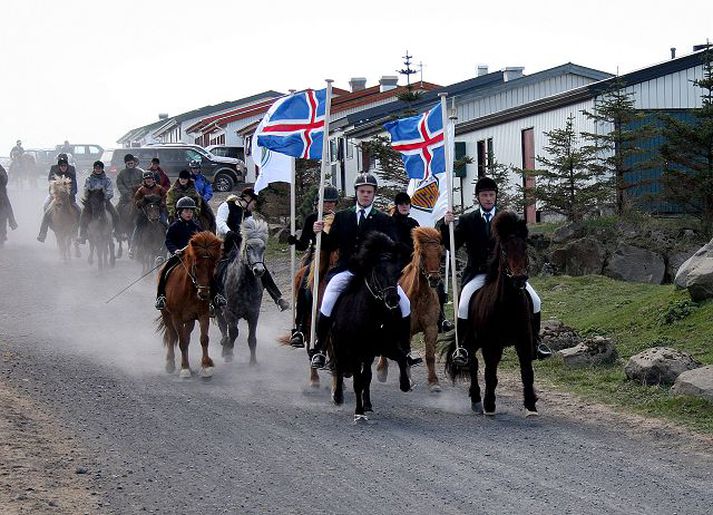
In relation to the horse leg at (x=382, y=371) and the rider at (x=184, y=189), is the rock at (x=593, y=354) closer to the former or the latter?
the horse leg at (x=382, y=371)

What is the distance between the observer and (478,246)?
1308 cm

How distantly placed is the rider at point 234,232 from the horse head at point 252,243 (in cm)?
25

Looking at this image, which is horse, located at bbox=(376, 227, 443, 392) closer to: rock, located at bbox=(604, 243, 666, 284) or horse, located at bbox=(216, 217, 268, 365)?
horse, located at bbox=(216, 217, 268, 365)

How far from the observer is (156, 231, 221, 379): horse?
15562 mm

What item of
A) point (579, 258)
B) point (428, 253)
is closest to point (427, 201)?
point (428, 253)

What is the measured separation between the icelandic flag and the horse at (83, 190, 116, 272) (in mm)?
14692

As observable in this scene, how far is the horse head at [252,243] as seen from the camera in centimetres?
1711

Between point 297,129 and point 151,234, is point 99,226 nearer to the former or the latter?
point 151,234

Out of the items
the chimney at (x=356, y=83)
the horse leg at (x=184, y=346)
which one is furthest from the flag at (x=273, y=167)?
the chimney at (x=356, y=83)

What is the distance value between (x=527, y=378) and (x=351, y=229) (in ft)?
8.72

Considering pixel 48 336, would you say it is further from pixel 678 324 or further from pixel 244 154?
pixel 244 154

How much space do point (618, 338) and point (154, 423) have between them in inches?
313

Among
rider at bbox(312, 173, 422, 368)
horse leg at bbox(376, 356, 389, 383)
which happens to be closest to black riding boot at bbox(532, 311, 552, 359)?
rider at bbox(312, 173, 422, 368)

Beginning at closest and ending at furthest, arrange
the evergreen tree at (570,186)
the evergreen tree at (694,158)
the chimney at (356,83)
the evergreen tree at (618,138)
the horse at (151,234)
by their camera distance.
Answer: the evergreen tree at (694,158) < the horse at (151,234) < the evergreen tree at (570,186) < the evergreen tree at (618,138) < the chimney at (356,83)
